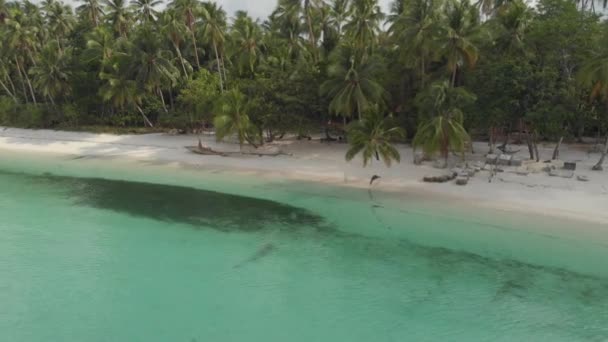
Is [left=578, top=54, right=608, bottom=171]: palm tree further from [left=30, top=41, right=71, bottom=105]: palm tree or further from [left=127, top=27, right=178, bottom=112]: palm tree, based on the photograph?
[left=30, top=41, right=71, bottom=105]: palm tree

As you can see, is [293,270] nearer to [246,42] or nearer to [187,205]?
[187,205]

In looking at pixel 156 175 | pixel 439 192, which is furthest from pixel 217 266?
pixel 156 175

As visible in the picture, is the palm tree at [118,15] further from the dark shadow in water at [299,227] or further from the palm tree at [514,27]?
the palm tree at [514,27]

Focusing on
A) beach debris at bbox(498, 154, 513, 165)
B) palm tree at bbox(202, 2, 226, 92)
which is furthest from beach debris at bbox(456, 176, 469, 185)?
palm tree at bbox(202, 2, 226, 92)

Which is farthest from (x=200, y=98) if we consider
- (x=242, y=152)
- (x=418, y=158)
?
Answer: (x=418, y=158)

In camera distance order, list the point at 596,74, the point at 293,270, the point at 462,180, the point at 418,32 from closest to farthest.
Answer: the point at 293,270
the point at 596,74
the point at 462,180
the point at 418,32

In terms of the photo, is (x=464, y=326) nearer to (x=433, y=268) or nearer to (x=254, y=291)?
(x=433, y=268)

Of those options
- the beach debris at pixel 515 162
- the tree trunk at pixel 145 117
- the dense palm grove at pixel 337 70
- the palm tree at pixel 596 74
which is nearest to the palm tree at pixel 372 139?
the dense palm grove at pixel 337 70
